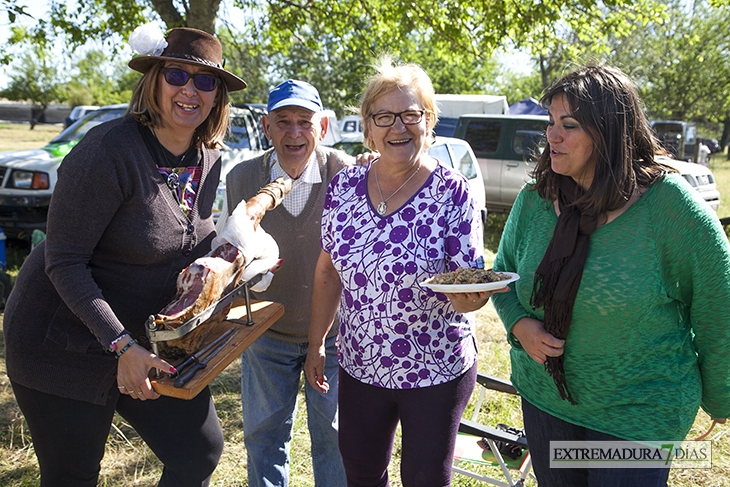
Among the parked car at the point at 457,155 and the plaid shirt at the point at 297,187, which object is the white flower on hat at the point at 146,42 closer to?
the plaid shirt at the point at 297,187

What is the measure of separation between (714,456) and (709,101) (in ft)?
98.6

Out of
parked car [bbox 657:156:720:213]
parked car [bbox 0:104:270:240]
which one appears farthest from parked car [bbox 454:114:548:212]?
parked car [bbox 0:104:270:240]

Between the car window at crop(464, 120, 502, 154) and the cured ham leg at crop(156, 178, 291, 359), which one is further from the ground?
the car window at crop(464, 120, 502, 154)

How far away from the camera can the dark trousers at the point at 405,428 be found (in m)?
1.99

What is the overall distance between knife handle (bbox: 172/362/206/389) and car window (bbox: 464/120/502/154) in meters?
10.2

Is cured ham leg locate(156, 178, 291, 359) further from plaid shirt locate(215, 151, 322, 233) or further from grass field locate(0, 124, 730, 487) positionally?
grass field locate(0, 124, 730, 487)

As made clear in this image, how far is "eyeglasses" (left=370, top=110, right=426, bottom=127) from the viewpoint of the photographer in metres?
2.03

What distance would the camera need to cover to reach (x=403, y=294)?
1944 mm

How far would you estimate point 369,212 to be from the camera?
6.79 feet

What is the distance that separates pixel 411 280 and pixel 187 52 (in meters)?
1.25

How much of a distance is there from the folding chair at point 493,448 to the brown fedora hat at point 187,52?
2.00 meters

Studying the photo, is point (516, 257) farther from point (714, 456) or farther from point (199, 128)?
point (714, 456)

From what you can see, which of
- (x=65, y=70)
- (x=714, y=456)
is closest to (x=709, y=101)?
(x=714, y=456)

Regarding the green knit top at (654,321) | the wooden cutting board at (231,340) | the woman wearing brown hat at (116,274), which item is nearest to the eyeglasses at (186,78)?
the woman wearing brown hat at (116,274)
